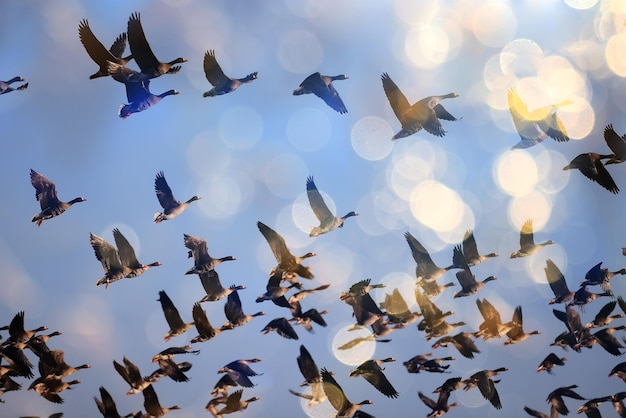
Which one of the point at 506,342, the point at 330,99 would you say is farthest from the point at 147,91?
the point at 506,342

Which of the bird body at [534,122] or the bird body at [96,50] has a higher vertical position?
the bird body at [96,50]

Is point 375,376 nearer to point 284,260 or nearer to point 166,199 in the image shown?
point 284,260

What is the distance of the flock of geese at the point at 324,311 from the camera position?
67.0 ft

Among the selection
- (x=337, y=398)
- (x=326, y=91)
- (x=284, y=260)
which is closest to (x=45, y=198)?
(x=284, y=260)

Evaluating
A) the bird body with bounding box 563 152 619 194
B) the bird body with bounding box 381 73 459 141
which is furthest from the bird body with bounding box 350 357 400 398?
the bird body with bounding box 563 152 619 194

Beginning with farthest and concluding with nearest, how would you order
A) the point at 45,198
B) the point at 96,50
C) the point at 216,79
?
1. the point at 45,198
2. the point at 216,79
3. the point at 96,50

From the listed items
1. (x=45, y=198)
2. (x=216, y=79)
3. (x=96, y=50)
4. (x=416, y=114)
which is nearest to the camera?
(x=96, y=50)

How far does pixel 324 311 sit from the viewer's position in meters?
25.5

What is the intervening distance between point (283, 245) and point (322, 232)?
1823mm

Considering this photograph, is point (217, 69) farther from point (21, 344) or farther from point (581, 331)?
point (581, 331)

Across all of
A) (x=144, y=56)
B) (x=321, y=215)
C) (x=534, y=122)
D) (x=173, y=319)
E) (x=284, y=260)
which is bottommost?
(x=173, y=319)

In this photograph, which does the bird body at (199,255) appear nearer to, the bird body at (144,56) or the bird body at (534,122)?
the bird body at (144,56)

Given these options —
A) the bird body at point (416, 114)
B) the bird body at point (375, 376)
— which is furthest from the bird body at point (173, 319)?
the bird body at point (416, 114)

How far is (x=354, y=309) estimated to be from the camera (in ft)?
77.4
